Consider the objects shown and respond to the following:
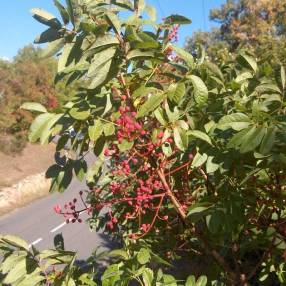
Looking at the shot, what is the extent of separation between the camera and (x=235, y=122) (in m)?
1.57

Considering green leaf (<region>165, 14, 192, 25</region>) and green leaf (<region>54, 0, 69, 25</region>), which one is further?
green leaf (<region>165, 14, 192, 25</region>)

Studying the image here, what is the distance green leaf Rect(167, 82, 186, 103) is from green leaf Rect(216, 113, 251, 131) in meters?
0.18

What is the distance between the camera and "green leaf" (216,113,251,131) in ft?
5.09

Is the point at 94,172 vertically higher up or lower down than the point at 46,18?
lower down

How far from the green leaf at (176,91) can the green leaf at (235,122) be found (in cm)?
18

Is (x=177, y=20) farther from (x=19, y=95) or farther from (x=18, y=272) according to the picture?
(x=19, y=95)

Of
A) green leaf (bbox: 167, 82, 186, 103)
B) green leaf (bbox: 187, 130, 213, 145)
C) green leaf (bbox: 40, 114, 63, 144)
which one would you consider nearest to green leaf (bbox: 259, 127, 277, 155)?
green leaf (bbox: 187, 130, 213, 145)

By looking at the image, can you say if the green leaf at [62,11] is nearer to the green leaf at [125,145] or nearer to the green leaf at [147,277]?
the green leaf at [125,145]

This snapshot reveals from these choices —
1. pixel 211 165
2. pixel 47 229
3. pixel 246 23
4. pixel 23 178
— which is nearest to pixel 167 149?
pixel 211 165

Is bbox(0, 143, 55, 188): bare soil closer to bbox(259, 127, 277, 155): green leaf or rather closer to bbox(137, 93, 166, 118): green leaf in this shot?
bbox(137, 93, 166, 118): green leaf

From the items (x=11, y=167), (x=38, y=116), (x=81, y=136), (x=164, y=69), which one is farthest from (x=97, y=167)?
(x=11, y=167)

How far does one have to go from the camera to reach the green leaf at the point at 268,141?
4.72ft

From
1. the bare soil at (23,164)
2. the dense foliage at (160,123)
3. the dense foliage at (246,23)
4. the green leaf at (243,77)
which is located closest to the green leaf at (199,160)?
the dense foliage at (160,123)

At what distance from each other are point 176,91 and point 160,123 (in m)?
0.15
